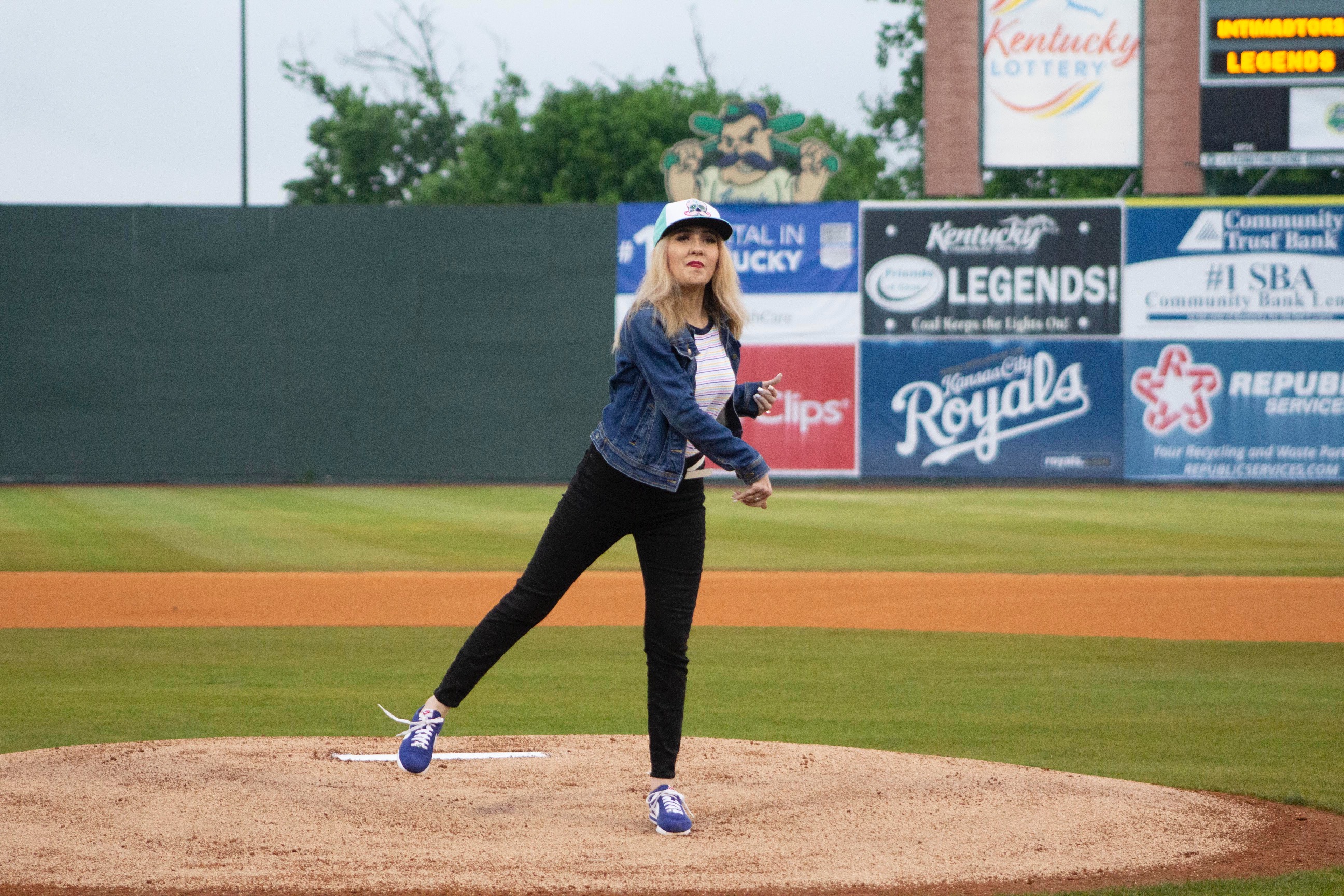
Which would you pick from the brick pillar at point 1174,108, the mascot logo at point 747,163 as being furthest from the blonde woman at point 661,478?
the brick pillar at point 1174,108

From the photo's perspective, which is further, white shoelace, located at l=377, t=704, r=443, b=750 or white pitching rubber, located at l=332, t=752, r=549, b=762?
white pitching rubber, located at l=332, t=752, r=549, b=762

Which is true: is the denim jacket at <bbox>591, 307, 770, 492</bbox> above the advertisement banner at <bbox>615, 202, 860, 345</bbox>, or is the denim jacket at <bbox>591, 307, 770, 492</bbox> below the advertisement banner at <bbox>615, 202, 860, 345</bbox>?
below

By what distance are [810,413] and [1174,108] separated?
830 centimetres

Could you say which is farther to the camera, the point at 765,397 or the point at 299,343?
the point at 299,343

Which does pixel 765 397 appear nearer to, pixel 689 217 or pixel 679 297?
pixel 679 297

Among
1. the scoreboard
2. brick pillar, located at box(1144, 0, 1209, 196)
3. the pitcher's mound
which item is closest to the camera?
the pitcher's mound

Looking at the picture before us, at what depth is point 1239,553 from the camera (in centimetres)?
1452

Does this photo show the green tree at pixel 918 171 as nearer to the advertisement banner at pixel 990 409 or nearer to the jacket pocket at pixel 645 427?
the advertisement banner at pixel 990 409

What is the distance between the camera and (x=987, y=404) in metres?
25.2

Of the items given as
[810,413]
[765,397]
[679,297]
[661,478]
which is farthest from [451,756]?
[810,413]

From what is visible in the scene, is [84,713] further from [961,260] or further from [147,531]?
[961,260]

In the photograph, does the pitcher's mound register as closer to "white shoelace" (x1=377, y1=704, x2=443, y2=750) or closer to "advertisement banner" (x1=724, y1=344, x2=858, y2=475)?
"white shoelace" (x1=377, y1=704, x2=443, y2=750)

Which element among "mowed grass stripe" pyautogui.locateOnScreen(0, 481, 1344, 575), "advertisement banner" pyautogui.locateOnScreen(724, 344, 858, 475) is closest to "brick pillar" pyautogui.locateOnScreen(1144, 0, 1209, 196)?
"mowed grass stripe" pyautogui.locateOnScreen(0, 481, 1344, 575)

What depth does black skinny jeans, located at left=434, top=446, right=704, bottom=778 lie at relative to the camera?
14.1 feet
